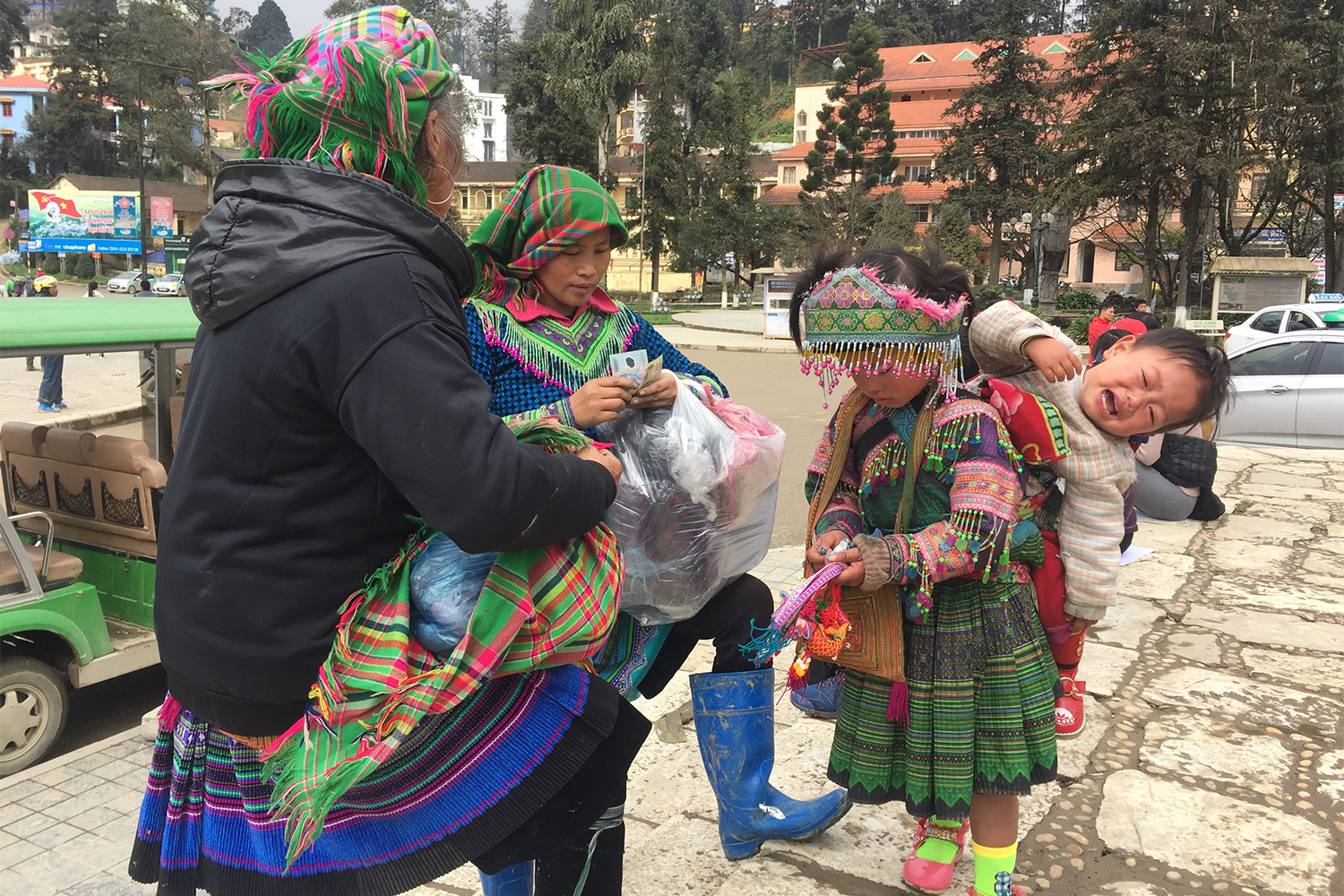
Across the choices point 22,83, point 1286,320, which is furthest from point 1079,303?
point 22,83

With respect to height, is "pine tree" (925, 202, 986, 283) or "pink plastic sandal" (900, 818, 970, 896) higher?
"pine tree" (925, 202, 986, 283)

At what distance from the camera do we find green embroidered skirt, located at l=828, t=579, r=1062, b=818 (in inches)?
85.7

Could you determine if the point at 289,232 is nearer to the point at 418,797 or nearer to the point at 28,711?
the point at 418,797

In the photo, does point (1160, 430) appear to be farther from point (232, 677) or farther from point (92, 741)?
point (92, 741)

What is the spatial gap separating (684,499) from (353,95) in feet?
3.16

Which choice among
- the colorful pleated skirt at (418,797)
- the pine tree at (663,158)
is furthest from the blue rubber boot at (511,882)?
the pine tree at (663,158)

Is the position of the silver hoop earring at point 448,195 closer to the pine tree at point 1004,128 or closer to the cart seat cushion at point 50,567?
the cart seat cushion at point 50,567

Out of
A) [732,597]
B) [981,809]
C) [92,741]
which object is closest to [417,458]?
[732,597]

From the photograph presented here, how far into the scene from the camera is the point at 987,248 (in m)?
46.0

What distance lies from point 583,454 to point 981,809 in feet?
4.76

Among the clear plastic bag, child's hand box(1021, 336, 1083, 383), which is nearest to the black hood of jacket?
the clear plastic bag

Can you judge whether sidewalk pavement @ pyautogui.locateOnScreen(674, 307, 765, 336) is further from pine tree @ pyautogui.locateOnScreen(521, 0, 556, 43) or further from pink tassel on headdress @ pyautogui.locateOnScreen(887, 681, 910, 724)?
pine tree @ pyautogui.locateOnScreen(521, 0, 556, 43)

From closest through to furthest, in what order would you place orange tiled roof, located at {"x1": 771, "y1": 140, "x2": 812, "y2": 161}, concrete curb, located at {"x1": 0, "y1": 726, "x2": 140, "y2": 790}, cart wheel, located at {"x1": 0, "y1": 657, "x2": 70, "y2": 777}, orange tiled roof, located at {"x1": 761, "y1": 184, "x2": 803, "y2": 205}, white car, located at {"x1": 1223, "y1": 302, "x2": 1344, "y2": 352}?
1. concrete curb, located at {"x1": 0, "y1": 726, "x2": 140, "y2": 790}
2. cart wheel, located at {"x1": 0, "y1": 657, "x2": 70, "y2": 777}
3. white car, located at {"x1": 1223, "y1": 302, "x2": 1344, "y2": 352}
4. orange tiled roof, located at {"x1": 761, "y1": 184, "x2": 803, "y2": 205}
5. orange tiled roof, located at {"x1": 771, "y1": 140, "x2": 812, "y2": 161}

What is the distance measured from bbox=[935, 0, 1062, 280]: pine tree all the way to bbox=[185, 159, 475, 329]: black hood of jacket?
128 ft
